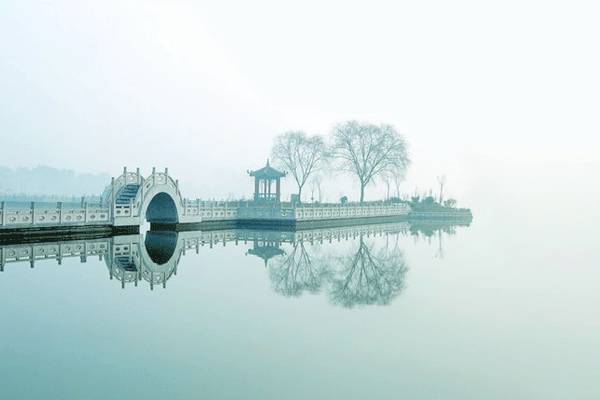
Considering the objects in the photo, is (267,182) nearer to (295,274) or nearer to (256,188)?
(256,188)

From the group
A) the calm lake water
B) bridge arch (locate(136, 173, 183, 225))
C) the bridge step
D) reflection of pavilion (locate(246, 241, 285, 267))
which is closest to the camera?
the calm lake water

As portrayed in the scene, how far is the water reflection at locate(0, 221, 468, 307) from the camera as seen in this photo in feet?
48.5

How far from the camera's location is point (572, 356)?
877 cm

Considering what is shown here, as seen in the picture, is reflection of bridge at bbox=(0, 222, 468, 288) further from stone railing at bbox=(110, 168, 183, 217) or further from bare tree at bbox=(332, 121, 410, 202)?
bare tree at bbox=(332, 121, 410, 202)

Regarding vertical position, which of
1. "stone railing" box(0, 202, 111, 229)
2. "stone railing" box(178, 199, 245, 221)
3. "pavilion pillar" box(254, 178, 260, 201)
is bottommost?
"stone railing" box(0, 202, 111, 229)

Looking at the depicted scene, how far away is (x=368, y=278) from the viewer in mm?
16719

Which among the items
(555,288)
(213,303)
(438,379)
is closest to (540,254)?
(555,288)

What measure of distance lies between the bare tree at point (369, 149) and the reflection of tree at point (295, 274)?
36564 mm

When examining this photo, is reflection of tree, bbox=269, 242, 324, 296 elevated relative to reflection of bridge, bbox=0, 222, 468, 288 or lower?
lower

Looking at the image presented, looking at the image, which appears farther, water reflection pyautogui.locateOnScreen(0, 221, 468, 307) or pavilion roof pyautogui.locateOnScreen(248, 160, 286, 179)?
pavilion roof pyautogui.locateOnScreen(248, 160, 286, 179)

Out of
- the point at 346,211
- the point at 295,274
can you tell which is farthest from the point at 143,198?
the point at 346,211

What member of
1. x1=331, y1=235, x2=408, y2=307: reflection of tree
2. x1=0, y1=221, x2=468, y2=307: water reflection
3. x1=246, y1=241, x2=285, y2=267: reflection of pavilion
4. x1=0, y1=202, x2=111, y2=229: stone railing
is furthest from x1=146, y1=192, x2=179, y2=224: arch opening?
x1=331, y1=235, x2=408, y2=307: reflection of tree

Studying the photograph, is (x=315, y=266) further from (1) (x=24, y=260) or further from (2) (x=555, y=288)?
(1) (x=24, y=260)

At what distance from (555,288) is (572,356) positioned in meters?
7.26
